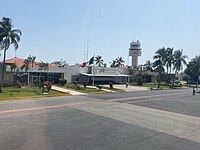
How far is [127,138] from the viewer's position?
11.3 meters

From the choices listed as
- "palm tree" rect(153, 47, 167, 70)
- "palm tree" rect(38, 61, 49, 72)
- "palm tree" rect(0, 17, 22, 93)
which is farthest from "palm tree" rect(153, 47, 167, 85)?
"palm tree" rect(0, 17, 22, 93)

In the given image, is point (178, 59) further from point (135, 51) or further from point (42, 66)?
point (135, 51)

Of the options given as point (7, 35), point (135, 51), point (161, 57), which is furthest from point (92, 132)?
point (135, 51)

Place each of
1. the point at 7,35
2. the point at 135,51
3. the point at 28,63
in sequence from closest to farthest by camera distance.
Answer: the point at 7,35, the point at 28,63, the point at 135,51

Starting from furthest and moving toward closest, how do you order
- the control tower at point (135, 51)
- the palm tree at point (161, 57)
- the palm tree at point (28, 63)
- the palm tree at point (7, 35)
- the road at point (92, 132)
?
the control tower at point (135, 51), the palm tree at point (161, 57), the palm tree at point (28, 63), the palm tree at point (7, 35), the road at point (92, 132)

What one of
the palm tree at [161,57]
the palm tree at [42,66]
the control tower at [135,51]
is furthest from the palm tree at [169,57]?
the control tower at [135,51]

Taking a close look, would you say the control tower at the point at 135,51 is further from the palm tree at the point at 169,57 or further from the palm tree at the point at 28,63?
the palm tree at the point at 28,63

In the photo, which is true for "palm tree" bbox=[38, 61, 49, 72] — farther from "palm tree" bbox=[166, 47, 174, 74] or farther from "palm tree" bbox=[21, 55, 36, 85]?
"palm tree" bbox=[166, 47, 174, 74]

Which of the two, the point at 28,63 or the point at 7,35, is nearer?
the point at 7,35

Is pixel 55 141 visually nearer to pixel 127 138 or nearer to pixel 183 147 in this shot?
pixel 127 138

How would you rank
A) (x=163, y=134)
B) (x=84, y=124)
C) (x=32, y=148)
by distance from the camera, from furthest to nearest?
(x=84, y=124) → (x=163, y=134) → (x=32, y=148)

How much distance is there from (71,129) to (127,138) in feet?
11.0

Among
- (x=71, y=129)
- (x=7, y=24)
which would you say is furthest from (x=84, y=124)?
(x=7, y=24)

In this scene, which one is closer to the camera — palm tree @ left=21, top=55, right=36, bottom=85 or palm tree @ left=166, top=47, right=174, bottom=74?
palm tree @ left=21, top=55, right=36, bottom=85
